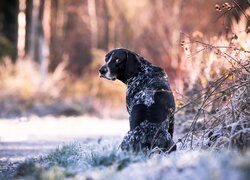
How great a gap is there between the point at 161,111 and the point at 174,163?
2299 mm

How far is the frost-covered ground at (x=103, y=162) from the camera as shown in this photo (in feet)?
17.8

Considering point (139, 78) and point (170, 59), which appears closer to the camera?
point (139, 78)

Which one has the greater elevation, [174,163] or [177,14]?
[177,14]

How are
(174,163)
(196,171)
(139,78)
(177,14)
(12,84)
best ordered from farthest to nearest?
(177,14) < (12,84) < (139,78) < (174,163) < (196,171)

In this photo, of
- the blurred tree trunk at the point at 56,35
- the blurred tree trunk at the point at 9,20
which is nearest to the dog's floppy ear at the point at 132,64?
the blurred tree trunk at the point at 56,35

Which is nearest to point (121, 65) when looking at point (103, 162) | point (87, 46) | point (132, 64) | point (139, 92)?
point (132, 64)

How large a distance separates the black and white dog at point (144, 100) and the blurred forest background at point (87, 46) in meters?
2.58

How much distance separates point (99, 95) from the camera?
23938 millimetres

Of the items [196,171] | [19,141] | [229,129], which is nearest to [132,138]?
[229,129]

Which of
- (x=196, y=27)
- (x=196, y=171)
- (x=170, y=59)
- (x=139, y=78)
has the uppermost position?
(x=196, y=27)

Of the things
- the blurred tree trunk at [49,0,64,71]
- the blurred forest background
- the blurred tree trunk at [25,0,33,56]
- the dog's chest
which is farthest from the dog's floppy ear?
the blurred tree trunk at [49,0,64,71]

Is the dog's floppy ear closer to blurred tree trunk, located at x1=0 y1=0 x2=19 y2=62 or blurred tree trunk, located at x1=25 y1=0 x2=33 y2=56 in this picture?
blurred tree trunk, located at x1=25 y1=0 x2=33 y2=56

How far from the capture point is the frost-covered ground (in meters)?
5.43

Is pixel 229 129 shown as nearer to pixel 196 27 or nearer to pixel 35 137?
pixel 35 137
